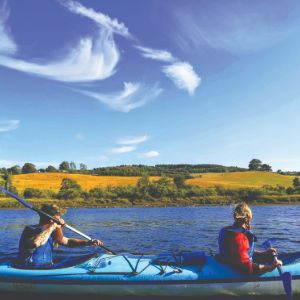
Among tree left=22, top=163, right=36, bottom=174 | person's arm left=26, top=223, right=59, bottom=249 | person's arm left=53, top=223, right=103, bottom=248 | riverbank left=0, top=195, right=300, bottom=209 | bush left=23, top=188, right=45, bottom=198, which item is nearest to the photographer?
person's arm left=26, top=223, right=59, bottom=249

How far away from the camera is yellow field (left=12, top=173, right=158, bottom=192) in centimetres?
7636

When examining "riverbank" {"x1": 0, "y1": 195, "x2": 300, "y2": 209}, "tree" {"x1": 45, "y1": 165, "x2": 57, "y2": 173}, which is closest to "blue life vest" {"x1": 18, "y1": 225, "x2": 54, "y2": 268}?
"riverbank" {"x1": 0, "y1": 195, "x2": 300, "y2": 209}

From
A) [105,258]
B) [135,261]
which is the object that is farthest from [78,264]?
[135,261]

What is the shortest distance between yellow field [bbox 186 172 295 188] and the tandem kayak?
69595 mm

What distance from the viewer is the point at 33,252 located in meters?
8.62

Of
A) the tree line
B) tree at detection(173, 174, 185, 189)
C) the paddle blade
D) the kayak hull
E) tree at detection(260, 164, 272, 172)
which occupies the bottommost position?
the kayak hull

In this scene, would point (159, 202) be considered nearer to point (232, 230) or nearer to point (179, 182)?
point (179, 182)

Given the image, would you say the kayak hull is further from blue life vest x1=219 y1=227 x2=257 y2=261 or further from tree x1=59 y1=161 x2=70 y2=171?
tree x1=59 y1=161 x2=70 y2=171

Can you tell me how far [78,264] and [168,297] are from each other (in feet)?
6.51

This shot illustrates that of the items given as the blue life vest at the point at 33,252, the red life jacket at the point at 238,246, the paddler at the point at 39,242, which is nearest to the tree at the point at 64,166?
the paddler at the point at 39,242

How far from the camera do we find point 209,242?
1788 centimetres

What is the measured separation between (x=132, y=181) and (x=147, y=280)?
75183mm

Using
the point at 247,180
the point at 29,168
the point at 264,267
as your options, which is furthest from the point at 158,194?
the point at 264,267

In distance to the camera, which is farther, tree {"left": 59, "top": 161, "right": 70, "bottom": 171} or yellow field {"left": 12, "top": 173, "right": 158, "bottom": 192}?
tree {"left": 59, "top": 161, "right": 70, "bottom": 171}
